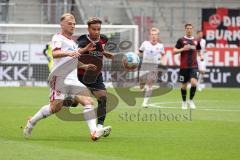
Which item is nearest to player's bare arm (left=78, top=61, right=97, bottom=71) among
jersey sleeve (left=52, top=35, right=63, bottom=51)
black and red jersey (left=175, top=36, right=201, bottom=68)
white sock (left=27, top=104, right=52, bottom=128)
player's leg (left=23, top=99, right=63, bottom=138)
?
jersey sleeve (left=52, top=35, right=63, bottom=51)

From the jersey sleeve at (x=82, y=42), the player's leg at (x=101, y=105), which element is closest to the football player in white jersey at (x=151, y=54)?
the player's leg at (x=101, y=105)

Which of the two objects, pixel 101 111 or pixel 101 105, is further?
pixel 101 105

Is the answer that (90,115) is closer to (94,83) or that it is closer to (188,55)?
(94,83)

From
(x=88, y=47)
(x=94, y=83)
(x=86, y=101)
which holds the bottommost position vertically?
(x=86, y=101)

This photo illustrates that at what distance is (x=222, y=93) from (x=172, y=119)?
1310 cm

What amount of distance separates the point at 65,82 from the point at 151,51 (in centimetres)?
1327

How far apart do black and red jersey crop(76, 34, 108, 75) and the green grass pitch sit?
Result: 1.43m

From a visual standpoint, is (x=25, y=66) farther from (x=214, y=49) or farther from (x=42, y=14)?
(x=214, y=49)

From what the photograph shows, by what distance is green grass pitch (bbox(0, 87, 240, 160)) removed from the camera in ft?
40.1

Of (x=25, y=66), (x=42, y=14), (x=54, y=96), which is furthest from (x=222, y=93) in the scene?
(x=54, y=96)

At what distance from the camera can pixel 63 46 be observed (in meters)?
14.3

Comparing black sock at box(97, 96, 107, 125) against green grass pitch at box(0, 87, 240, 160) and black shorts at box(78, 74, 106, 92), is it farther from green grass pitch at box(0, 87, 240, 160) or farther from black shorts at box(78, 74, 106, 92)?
green grass pitch at box(0, 87, 240, 160)

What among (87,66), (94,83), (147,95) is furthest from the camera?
(147,95)

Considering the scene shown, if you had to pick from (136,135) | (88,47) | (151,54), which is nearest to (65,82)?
(88,47)
